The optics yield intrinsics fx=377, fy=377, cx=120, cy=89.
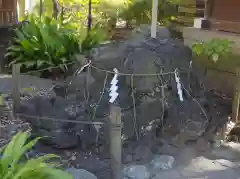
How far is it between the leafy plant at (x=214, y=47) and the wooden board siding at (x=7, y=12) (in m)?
4.85

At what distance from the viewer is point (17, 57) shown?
871cm

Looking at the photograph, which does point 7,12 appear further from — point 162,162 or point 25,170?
point 25,170

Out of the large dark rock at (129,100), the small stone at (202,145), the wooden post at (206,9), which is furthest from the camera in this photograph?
the wooden post at (206,9)

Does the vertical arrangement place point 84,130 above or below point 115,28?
below

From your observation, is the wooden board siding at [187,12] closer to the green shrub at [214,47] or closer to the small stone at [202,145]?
the green shrub at [214,47]

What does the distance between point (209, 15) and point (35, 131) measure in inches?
143

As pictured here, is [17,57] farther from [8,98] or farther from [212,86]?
[212,86]

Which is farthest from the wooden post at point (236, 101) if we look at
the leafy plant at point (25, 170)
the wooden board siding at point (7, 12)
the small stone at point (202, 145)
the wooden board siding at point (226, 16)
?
the wooden board siding at point (7, 12)

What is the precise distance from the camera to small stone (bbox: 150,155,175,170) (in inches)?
178

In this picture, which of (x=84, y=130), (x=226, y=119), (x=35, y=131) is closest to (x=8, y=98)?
(x=35, y=131)

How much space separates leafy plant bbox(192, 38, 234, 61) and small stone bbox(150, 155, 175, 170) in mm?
2212

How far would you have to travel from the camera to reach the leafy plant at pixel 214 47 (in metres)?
6.00

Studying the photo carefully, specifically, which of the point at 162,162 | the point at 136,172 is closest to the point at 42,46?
the point at 162,162

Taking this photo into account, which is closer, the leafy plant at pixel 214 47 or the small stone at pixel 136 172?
the small stone at pixel 136 172
